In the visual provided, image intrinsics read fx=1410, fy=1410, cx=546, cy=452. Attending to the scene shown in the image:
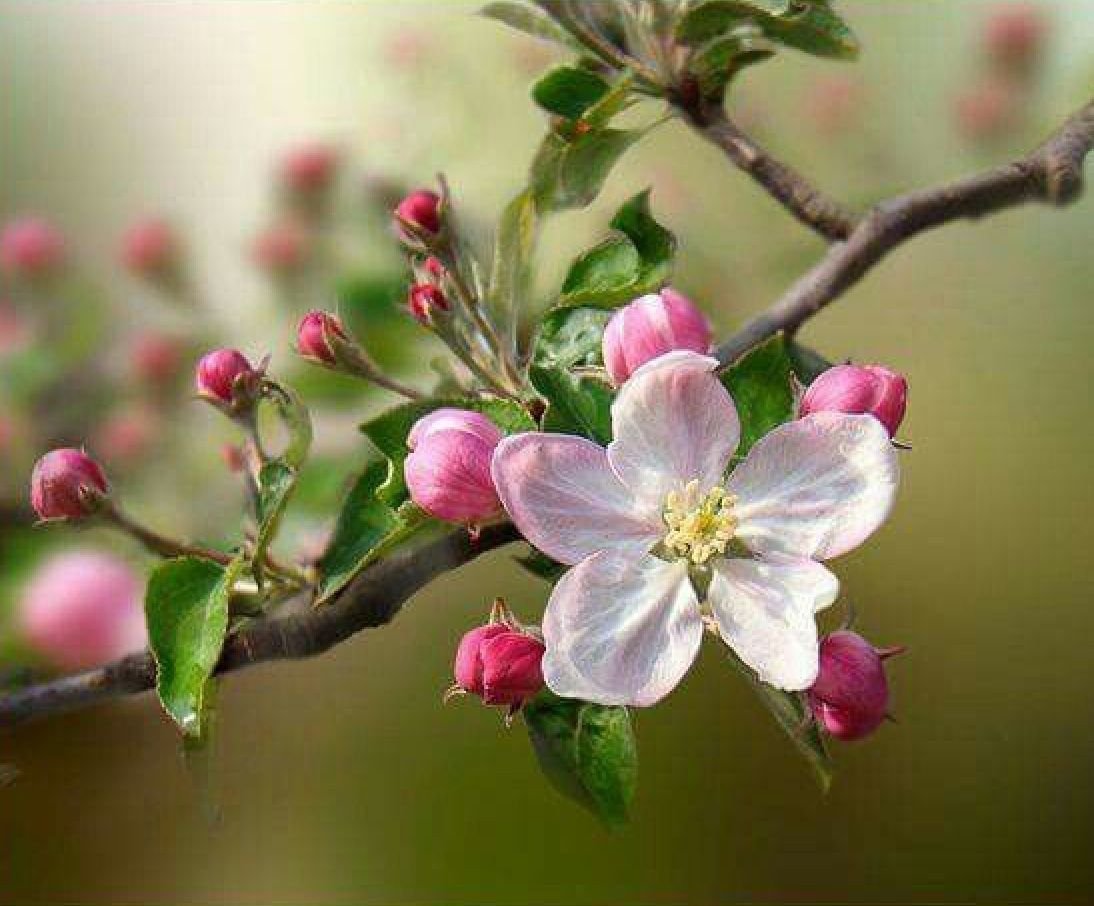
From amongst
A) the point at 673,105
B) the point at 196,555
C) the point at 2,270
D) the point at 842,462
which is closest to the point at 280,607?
the point at 196,555

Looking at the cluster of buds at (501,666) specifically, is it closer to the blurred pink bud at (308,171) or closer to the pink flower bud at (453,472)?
the pink flower bud at (453,472)

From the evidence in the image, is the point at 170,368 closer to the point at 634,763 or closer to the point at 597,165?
the point at 597,165

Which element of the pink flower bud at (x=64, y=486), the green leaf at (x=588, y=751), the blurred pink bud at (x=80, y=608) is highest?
the pink flower bud at (x=64, y=486)

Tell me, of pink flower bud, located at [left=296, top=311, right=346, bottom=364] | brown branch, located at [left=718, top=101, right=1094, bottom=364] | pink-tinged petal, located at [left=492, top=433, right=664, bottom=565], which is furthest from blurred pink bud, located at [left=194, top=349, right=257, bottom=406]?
brown branch, located at [left=718, top=101, right=1094, bottom=364]

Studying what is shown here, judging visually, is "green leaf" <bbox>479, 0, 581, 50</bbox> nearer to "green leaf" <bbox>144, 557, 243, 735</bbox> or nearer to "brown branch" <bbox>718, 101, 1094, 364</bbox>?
"brown branch" <bbox>718, 101, 1094, 364</bbox>

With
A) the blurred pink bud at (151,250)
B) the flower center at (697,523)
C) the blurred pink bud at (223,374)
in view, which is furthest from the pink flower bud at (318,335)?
the blurred pink bud at (151,250)

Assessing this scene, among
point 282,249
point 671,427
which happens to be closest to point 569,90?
point 671,427
